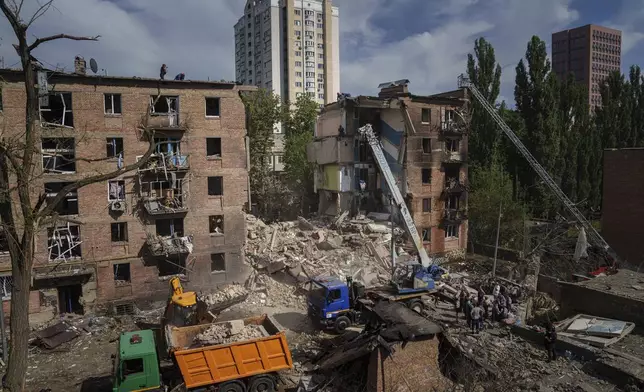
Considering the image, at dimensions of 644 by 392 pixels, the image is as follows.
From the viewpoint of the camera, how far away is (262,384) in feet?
52.0

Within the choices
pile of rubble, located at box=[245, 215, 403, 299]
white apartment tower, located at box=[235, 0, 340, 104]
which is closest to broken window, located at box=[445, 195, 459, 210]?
pile of rubble, located at box=[245, 215, 403, 299]

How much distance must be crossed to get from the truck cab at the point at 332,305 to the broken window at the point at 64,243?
46.5ft

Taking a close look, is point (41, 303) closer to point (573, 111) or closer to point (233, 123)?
point (233, 123)

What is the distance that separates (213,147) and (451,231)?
21.5m

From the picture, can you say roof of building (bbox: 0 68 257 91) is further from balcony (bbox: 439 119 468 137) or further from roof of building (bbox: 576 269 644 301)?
roof of building (bbox: 576 269 644 301)

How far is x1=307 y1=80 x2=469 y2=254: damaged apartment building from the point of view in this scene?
35.8 meters

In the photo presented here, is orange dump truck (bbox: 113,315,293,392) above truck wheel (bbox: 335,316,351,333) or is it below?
above

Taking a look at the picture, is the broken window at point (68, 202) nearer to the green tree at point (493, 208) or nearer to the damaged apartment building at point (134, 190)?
the damaged apartment building at point (134, 190)

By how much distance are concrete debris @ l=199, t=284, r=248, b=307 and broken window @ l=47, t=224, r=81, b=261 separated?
7598mm

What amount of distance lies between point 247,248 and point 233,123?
27.2 ft

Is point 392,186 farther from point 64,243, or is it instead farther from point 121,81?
point 64,243

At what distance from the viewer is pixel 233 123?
28.4 metres

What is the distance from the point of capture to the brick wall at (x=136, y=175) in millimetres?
25203

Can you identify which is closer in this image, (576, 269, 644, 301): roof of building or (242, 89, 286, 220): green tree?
(576, 269, 644, 301): roof of building
